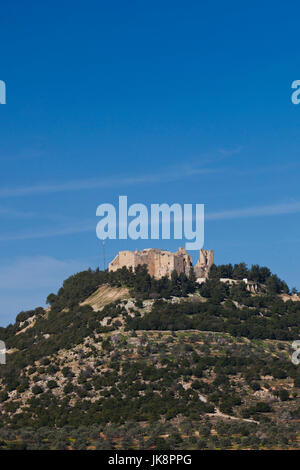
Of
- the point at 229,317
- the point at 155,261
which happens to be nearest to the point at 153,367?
the point at 229,317

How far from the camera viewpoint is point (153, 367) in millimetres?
95250

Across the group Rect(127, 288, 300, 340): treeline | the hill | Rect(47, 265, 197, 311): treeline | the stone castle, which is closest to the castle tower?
the stone castle

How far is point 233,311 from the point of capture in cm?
11312

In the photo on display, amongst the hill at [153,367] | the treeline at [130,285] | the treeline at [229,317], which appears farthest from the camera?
the treeline at [130,285]

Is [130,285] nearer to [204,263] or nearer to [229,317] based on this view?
[204,263]

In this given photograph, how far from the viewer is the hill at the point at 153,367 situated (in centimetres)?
7506

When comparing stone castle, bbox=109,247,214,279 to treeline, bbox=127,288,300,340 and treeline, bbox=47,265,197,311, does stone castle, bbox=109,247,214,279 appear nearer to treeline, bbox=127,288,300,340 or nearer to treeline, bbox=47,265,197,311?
A: treeline, bbox=47,265,197,311

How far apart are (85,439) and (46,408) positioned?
783 inches

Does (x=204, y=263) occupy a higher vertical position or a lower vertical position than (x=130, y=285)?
higher

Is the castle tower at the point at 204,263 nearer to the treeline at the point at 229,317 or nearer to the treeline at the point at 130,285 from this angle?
the treeline at the point at 130,285

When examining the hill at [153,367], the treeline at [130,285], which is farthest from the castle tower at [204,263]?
the treeline at [130,285]

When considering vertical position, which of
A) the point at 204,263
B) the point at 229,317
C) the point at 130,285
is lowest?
the point at 229,317

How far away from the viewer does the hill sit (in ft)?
246
